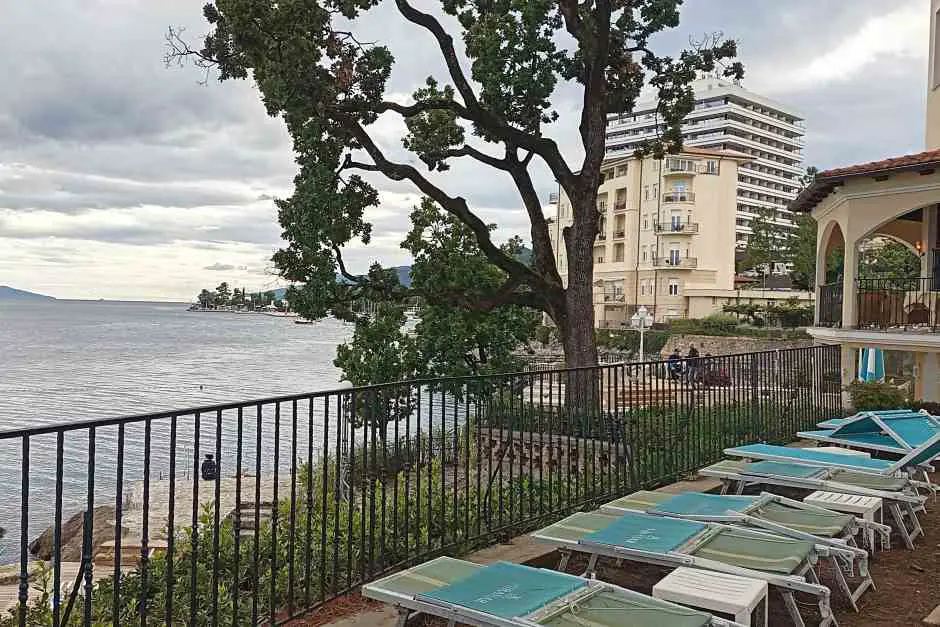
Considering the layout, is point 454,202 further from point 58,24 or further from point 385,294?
point 58,24

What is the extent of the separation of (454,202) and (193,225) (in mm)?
64573

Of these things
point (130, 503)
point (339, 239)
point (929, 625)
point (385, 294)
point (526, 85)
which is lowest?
point (130, 503)

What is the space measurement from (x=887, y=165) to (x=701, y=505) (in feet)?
30.7

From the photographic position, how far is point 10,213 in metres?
69.8

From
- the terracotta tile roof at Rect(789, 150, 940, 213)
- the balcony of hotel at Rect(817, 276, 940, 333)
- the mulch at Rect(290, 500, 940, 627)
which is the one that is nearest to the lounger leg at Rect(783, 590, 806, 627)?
the mulch at Rect(290, 500, 940, 627)

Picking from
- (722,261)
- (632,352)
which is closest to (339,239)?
(632,352)

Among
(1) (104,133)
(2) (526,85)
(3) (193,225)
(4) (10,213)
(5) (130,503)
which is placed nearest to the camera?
(2) (526,85)

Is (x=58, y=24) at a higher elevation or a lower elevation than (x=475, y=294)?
higher

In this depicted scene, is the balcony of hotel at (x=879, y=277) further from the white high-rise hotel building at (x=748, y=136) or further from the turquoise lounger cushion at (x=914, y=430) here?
the white high-rise hotel building at (x=748, y=136)

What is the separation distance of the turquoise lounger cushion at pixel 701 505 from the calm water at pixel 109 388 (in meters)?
2.80

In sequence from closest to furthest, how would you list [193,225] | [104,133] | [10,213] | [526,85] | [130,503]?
[526,85] → [130,503] → [104,133] → [10,213] → [193,225]

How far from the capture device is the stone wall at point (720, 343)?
152 feet

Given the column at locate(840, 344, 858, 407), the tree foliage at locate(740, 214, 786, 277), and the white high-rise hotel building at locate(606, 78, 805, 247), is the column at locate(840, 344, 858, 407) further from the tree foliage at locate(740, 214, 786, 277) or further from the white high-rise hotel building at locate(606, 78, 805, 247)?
the white high-rise hotel building at locate(606, 78, 805, 247)

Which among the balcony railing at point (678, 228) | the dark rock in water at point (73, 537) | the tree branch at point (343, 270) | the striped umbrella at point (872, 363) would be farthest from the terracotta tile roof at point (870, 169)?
the balcony railing at point (678, 228)
